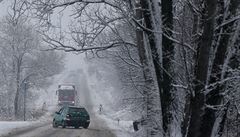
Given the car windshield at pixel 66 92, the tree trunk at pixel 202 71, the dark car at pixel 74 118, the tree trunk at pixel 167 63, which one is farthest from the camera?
the car windshield at pixel 66 92

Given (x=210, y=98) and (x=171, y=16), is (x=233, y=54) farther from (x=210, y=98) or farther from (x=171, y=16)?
(x=171, y=16)

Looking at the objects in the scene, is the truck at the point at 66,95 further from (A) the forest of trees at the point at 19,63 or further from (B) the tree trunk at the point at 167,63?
(B) the tree trunk at the point at 167,63

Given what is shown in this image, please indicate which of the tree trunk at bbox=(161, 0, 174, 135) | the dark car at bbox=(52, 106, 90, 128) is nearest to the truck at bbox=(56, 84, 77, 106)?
the dark car at bbox=(52, 106, 90, 128)

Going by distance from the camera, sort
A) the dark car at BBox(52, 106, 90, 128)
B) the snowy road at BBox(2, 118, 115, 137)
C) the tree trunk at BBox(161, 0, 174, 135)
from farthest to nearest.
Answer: the dark car at BBox(52, 106, 90, 128) → the snowy road at BBox(2, 118, 115, 137) → the tree trunk at BBox(161, 0, 174, 135)

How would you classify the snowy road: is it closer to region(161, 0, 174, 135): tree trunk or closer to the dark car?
the dark car

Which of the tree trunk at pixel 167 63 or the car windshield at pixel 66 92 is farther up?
the car windshield at pixel 66 92

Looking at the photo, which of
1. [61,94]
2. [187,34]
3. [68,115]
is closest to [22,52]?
[61,94]

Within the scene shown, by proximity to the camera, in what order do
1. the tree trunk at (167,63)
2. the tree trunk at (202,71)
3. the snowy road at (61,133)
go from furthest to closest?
the snowy road at (61,133) → the tree trunk at (167,63) → the tree trunk at (202,71)

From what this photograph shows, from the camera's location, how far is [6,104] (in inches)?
2972

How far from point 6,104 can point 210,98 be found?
2714 inches

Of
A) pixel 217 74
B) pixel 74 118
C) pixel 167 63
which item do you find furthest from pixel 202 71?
pixel 74 118

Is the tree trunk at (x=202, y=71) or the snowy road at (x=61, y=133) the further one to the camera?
the snowy road at (x=61, y=133)

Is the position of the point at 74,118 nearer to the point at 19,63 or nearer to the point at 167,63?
the point at 167,63

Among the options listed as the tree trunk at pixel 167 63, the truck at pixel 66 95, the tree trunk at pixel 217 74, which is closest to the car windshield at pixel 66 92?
the truck at pixel 66 95
